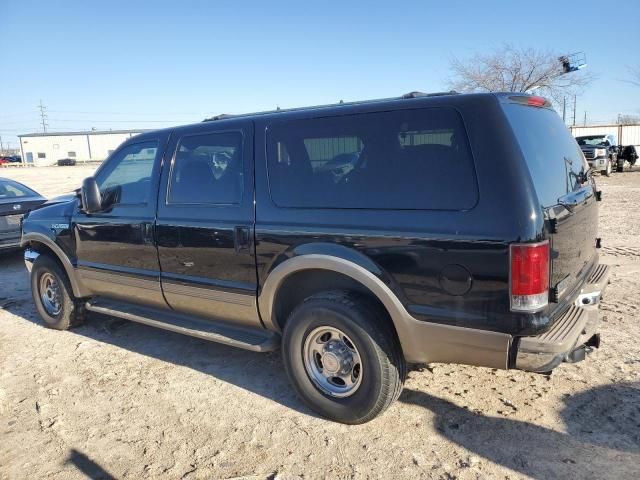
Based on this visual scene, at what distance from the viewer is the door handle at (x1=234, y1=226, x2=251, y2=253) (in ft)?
11.7

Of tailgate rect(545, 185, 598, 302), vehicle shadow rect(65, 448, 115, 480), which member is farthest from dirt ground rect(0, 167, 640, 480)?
tailgate rect(545, 185, 598, 302)

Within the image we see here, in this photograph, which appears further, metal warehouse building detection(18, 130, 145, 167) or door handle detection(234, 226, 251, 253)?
metal warehouse building detection(18, 130, 145, 167)

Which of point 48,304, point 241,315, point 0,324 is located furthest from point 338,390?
point 0,324

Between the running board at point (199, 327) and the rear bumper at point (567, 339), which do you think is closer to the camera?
the rear bumper at point (567, 339)

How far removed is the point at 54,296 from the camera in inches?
213

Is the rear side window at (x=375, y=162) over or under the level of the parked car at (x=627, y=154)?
over

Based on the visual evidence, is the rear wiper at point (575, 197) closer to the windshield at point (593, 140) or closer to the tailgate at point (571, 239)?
the tailgate at point (571, 239)

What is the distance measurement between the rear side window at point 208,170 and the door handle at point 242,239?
0.23 m

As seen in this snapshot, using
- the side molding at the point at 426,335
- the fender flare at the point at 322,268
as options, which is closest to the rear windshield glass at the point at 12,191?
the fender flare at the point at 322,268

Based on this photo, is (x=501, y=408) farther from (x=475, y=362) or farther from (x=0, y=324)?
(x=0, y=324)

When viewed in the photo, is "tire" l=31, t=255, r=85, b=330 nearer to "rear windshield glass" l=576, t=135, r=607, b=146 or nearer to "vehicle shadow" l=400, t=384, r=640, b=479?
"vehicle shadow" l=400, t=384, r=640, b=479

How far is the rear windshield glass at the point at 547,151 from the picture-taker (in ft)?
9.07

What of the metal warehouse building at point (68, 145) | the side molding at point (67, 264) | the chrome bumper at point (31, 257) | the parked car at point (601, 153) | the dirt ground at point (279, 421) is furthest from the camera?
the metal warehouse building at point (68, 145)

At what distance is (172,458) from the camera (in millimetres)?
3055
